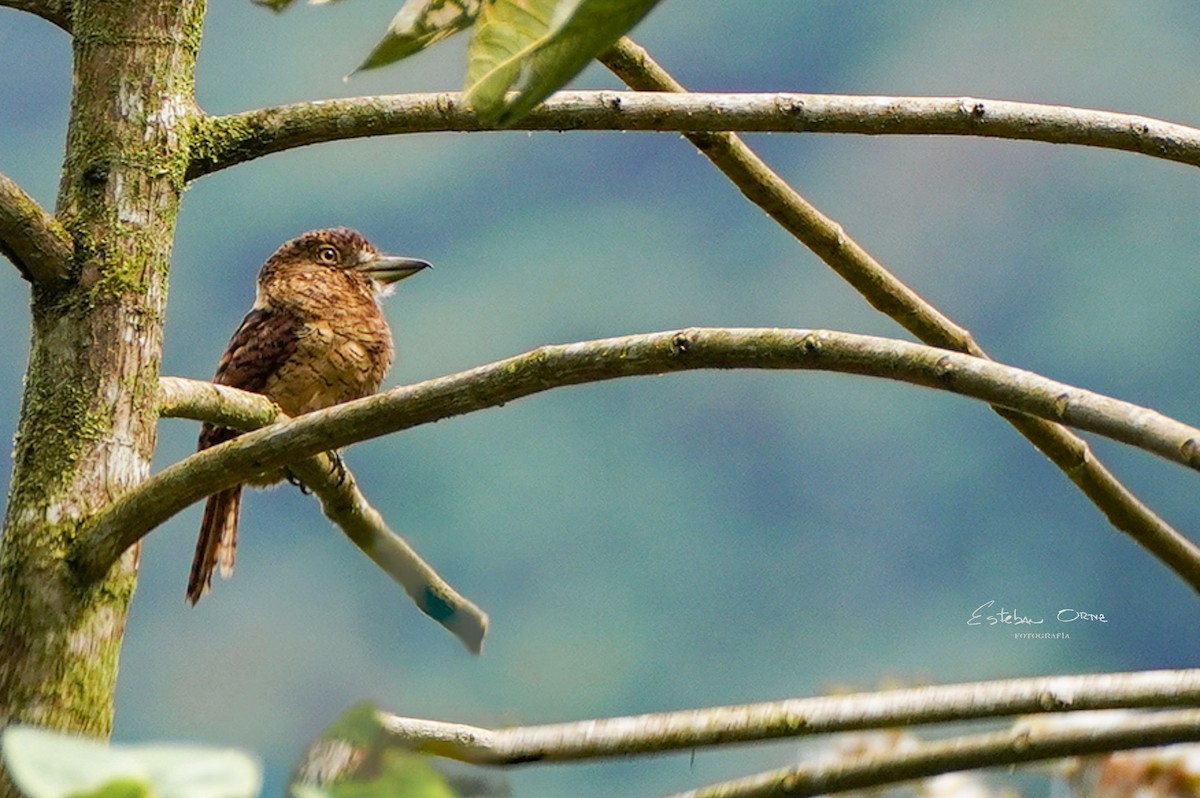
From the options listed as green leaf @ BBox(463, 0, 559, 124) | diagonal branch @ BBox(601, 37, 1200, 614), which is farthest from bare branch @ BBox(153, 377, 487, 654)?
green leaf @ BBox(463, 0, 559, 124)

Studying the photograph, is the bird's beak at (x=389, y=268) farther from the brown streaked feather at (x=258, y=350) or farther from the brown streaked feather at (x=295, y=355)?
the brown streaked feather at (x=258, y=350)

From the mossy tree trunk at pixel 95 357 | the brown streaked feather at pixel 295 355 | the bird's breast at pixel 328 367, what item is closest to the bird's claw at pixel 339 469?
the mossy tree trunk at pixel 95 357

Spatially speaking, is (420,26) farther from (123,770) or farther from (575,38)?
(123,770)

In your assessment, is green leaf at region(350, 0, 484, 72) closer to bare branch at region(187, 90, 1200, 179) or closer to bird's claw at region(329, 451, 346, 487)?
bare branch at region(187, 90, 1200, 179)

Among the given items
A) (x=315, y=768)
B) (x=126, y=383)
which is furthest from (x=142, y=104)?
(x=315, y=768)

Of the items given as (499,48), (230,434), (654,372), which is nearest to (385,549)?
(654,372)

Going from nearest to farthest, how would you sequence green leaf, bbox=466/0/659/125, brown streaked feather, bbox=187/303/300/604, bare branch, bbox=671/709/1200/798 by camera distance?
green leaf, bbox=466/0/659/125 < bare branch, bbox=671/709/1200/798 < brown streaked feather, bbox=187/303/300/604
